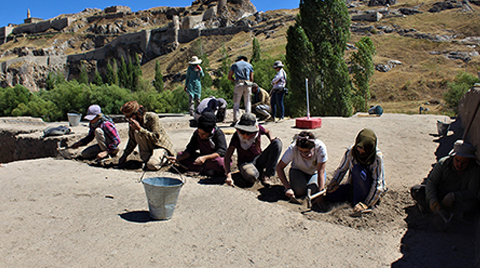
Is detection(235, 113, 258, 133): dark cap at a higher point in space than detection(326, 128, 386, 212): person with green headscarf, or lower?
higher

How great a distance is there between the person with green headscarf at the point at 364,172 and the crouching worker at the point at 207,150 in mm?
1728

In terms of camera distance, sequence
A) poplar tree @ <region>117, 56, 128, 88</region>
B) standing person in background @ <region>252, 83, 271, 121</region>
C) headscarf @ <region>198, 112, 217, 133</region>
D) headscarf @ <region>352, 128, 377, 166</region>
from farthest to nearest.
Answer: poplar tree @ <region>117, 56, 128, 88</region> < standing person in background @ <region>252, 83, 271, 121</region> < headscarf @ <region>198, 112, 217, 133</region> < headscarf @ <region>352, 128, 377, 166</region>

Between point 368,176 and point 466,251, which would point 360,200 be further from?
point 466,251

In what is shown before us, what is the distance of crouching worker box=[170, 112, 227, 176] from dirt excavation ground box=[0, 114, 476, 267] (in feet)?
0.72

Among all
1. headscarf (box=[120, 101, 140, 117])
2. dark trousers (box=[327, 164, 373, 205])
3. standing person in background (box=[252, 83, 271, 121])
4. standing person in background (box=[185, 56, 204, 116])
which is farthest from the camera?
standing person in background (box=[185, 56, 204, 116])

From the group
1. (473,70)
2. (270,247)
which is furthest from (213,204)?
(473,70)

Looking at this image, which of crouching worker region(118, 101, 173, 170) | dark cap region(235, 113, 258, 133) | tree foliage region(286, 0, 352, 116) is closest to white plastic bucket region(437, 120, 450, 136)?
dark cap region(235, 113, 258, 133)

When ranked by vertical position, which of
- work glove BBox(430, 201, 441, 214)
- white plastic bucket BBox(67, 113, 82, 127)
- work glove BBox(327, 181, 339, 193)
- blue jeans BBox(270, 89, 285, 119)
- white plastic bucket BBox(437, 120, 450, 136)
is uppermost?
blue jeans BBox(270, 89, 285, 119)

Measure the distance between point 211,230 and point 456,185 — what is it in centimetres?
234

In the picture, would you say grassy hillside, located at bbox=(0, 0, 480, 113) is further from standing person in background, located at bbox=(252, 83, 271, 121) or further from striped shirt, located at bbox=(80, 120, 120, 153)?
striped shirt, located at bbox=(80, 120, 120, 153)

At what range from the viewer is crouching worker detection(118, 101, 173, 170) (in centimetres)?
515

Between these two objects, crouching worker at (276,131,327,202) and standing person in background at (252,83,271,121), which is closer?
crouching worker at (276,131,327,202)

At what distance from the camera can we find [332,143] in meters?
6.46

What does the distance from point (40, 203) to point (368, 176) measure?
3.53 metres
